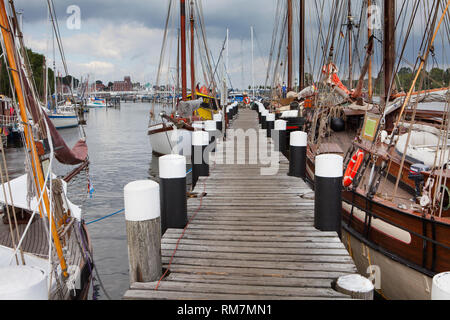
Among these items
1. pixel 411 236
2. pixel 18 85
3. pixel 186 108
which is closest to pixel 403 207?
pixel 411 236

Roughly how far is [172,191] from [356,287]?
295cm

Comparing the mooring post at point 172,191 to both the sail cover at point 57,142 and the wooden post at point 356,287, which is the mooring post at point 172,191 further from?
the wooden post at point 356,287

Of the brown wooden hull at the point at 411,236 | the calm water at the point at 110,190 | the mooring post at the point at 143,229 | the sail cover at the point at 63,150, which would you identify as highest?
the sail cover at the point at 63,150

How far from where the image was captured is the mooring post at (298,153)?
8688 mm

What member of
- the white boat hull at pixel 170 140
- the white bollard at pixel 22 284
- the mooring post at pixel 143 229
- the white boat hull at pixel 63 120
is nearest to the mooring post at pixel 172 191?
the mooring post at pixel 143 229

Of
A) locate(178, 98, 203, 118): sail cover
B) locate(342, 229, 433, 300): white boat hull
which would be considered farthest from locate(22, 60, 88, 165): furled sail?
locate(178, 98, 203, 118): sail cover

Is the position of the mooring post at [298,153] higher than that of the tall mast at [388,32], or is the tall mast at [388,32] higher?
the tall mast at [388,32]

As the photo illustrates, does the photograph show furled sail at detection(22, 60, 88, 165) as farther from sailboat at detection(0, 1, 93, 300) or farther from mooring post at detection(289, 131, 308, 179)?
mooring post at detection(289, 131, 308, 179)

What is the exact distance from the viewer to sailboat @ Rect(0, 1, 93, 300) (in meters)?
3.06

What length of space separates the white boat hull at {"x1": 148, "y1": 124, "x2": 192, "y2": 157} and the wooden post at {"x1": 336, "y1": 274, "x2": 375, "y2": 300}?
17.6 meters

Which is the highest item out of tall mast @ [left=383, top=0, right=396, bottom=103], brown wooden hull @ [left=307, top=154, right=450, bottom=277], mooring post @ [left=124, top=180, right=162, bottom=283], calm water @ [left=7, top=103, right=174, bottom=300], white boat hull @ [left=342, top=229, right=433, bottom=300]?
tall mast @ [left=383, top=0, right=396, bottom=103]

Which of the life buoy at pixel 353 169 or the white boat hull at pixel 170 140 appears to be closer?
the life buoy at pixel 353 169

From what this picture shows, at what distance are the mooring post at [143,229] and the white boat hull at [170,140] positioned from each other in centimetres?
1688
